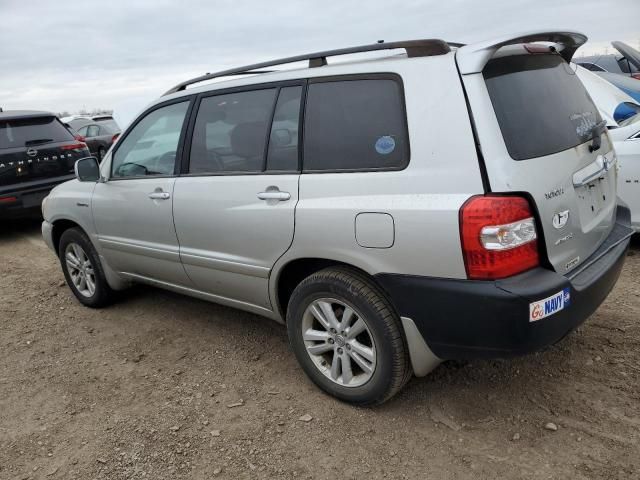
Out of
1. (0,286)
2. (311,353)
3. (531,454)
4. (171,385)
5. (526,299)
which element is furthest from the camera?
(0,286)

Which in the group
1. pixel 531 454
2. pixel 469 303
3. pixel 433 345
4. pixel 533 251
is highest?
pixel 533 251

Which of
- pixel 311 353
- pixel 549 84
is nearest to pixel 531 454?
pixel 311 353

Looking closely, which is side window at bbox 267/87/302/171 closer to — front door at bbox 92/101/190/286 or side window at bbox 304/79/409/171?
side window at bbox 304/79/409/171

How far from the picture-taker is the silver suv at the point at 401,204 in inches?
90.1

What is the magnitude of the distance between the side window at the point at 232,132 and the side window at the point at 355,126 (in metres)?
0.34

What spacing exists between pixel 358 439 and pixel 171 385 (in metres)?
1.26

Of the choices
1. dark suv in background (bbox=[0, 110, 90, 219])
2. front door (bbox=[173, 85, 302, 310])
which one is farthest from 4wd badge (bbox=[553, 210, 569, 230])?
dark suv in background (bbox=[0, 110, 90, 219])

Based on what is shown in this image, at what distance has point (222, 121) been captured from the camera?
11.0 ft

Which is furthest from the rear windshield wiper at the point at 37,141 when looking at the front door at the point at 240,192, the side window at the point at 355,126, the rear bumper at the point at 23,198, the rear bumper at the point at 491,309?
the rear bumper at the point at 491,309

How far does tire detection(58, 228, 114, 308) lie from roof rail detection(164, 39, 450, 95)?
1495 mm

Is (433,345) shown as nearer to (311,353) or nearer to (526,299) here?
(526,299)

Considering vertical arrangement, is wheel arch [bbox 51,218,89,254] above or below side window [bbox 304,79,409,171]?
below

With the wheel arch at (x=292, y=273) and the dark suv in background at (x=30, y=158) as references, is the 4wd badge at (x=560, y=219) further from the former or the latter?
the dark suv in background at (x=30, y=158)

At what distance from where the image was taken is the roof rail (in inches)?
98.0
